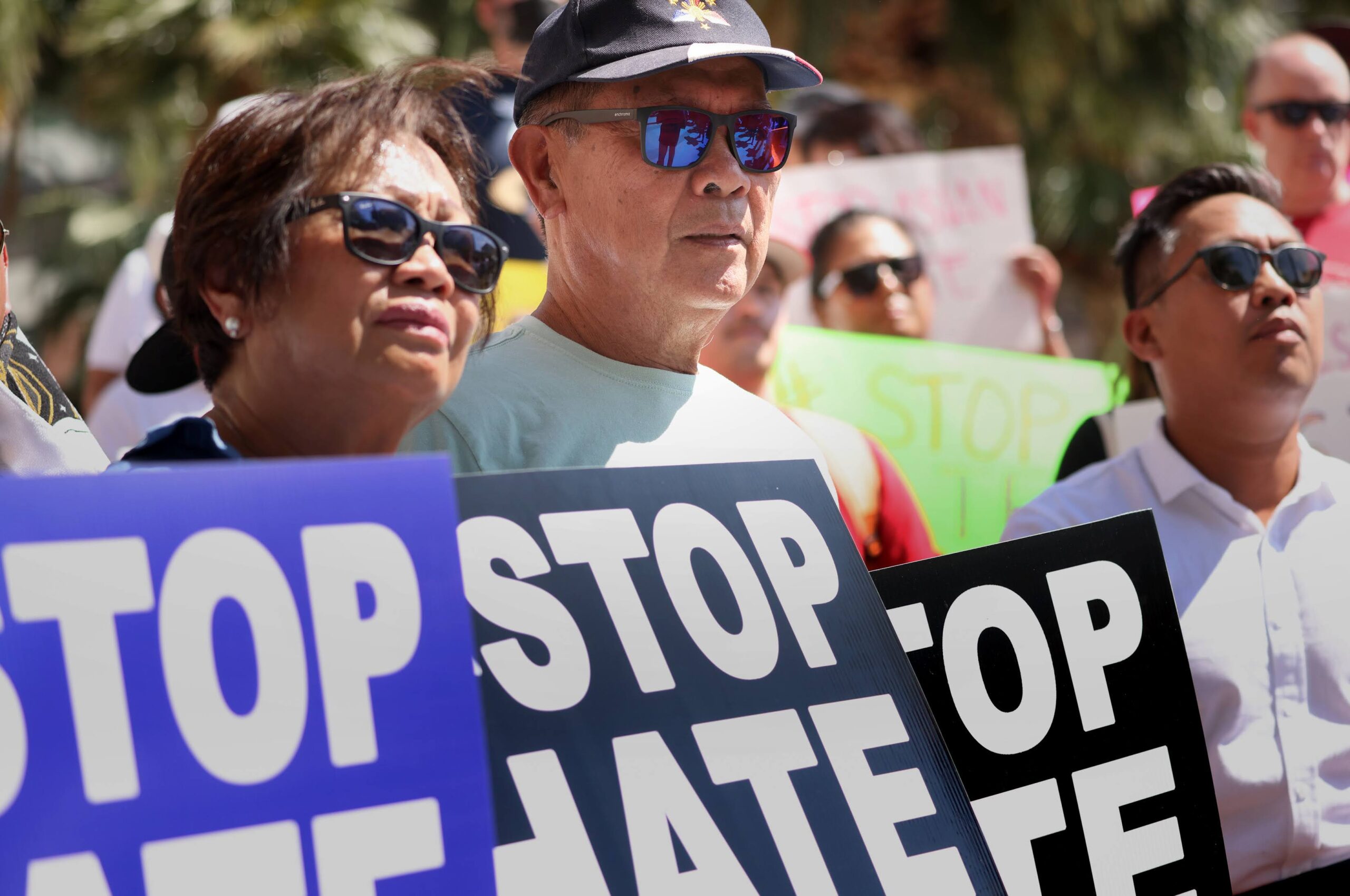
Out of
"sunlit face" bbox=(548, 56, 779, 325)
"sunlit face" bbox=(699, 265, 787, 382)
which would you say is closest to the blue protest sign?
"sunlit face" bbox=(548, 56, 779, 325)

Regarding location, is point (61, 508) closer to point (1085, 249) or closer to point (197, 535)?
point (197, 535)

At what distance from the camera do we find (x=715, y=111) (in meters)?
1.95

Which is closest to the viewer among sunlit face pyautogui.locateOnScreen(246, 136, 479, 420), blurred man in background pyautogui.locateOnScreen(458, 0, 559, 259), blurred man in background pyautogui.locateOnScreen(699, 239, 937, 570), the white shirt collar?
sunlit face pyautogui.locateOnScreen(246, 136, 479, 420)

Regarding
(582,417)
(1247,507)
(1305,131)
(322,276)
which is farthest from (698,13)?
(1305,131)

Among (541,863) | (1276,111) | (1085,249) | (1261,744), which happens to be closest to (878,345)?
(1276,111)

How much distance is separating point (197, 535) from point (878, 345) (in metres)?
2.78

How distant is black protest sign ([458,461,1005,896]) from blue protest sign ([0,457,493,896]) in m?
0.12

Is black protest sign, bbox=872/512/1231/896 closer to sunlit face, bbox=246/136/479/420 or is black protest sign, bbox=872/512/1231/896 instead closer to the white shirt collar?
the white shirt collar

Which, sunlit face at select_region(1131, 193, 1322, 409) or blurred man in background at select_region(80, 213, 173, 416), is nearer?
sunlit face at select_region(1131, 193, 1322, 409)

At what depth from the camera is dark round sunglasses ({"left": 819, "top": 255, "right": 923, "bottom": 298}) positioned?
4090 millimetres

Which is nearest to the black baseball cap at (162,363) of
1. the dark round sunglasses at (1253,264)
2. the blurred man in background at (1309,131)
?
the dark round sunglasses at (1253,264)

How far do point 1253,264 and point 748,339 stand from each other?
4.04ft

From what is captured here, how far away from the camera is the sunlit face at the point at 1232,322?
2.52m

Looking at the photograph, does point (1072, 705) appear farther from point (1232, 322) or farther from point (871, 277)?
point (871, 277)
